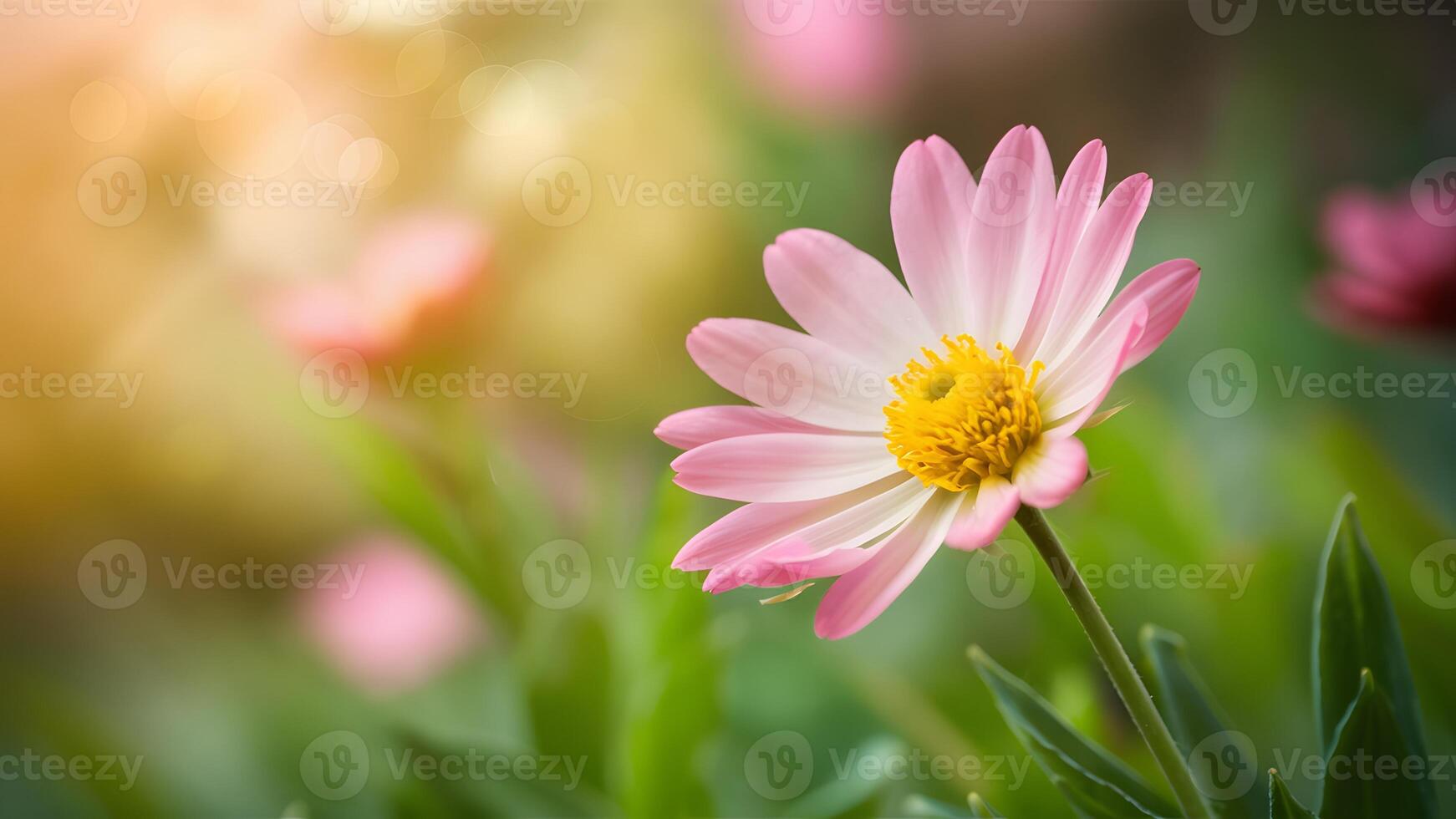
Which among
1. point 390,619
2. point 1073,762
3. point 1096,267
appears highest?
point 1096,267

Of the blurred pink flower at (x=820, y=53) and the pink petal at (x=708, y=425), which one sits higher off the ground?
the blurred pink flower at (x=820, y=53)

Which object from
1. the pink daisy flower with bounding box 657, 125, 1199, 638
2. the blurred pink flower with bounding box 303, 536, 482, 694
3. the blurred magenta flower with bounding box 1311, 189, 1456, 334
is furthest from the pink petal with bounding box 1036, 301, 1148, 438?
the blurred pink flower with bounding box 303, 536, 482, 694

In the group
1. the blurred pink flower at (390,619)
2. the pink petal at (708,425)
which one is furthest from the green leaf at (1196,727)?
the blurred pink flower at (390,619)

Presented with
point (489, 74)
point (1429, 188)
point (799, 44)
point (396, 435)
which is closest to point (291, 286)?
point (396, 435)

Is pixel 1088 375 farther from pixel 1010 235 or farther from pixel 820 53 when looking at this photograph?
pixel 820 53

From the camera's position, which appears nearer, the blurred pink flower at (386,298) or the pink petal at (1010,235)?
the pink petal at (1010,235)

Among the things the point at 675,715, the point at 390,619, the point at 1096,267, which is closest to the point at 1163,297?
the point at 1096,267

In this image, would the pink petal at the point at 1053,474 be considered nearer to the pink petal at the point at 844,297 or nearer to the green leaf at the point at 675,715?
the pink petal at the point at 844,297
